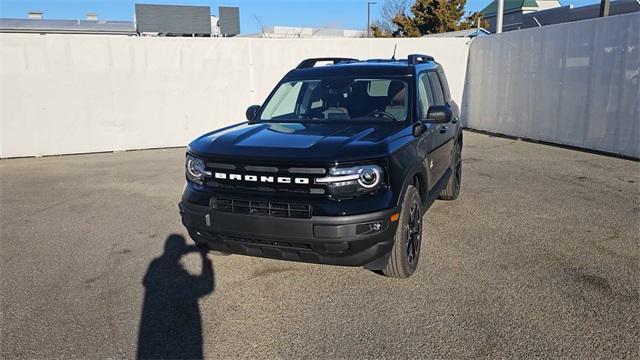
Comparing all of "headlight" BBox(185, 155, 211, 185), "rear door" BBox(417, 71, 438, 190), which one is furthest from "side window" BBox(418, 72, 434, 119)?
"headlight" BBox(185, 155, 211, 185)

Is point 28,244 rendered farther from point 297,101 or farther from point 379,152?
point 379,152

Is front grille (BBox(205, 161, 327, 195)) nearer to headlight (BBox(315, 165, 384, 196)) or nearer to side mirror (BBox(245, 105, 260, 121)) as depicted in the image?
headlight (BBox(315, 165, 384, 196))

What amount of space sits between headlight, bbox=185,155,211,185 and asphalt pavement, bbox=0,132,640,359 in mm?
903

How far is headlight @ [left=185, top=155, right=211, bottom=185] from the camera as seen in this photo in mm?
3818

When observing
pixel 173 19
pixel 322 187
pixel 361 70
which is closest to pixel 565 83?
pixel 361 70

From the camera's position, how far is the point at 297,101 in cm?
506

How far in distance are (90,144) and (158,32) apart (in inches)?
617

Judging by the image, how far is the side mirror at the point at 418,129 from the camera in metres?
4.20

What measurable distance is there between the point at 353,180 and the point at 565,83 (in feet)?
29.3

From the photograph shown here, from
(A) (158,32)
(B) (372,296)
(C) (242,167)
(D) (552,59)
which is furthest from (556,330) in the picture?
(A) (158,32)

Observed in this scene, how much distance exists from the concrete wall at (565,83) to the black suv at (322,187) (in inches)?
257

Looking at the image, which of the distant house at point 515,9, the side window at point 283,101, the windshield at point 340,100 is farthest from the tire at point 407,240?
the distant house at point 515,9

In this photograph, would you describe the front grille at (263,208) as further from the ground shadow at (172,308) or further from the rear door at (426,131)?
the rear door at (426,131)

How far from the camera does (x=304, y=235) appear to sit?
335cm
